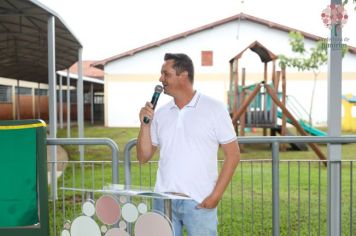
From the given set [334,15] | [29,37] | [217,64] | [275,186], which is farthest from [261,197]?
[217,64]

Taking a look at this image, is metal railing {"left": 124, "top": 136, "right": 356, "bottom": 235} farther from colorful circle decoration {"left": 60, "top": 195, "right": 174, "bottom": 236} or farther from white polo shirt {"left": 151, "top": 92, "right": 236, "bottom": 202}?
white polo shirt {"left": 151, "top": 92, "right": 236, "bottom": 202}

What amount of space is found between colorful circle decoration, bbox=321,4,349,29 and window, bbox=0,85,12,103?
992 inches

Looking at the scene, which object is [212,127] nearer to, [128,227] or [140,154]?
[140,154]

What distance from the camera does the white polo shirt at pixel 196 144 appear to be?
8.05 feet

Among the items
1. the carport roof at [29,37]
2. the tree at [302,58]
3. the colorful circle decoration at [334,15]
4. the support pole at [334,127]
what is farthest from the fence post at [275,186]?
the tree at [302,58]

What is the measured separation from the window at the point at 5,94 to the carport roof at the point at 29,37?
29.6 feet

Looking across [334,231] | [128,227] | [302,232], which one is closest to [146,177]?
[302,232]

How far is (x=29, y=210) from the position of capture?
3.18 m

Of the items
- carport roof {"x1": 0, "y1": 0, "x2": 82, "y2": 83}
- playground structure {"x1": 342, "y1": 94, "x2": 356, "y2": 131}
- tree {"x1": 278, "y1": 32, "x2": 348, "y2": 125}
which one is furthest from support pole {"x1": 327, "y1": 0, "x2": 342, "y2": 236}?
playground structure {"x1": 342, "y1": 94, "x2": 356, "y2": 131}

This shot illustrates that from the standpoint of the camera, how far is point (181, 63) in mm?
2445

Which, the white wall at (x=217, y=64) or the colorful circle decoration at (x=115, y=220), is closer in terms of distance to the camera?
the colorful circle decoration at (x=115, y=220)

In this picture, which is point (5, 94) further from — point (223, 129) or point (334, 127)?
point (223, 129)

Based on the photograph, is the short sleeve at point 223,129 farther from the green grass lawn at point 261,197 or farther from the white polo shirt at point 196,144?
the green grass lawn at point 261,197

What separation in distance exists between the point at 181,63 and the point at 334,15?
5.69 feet
